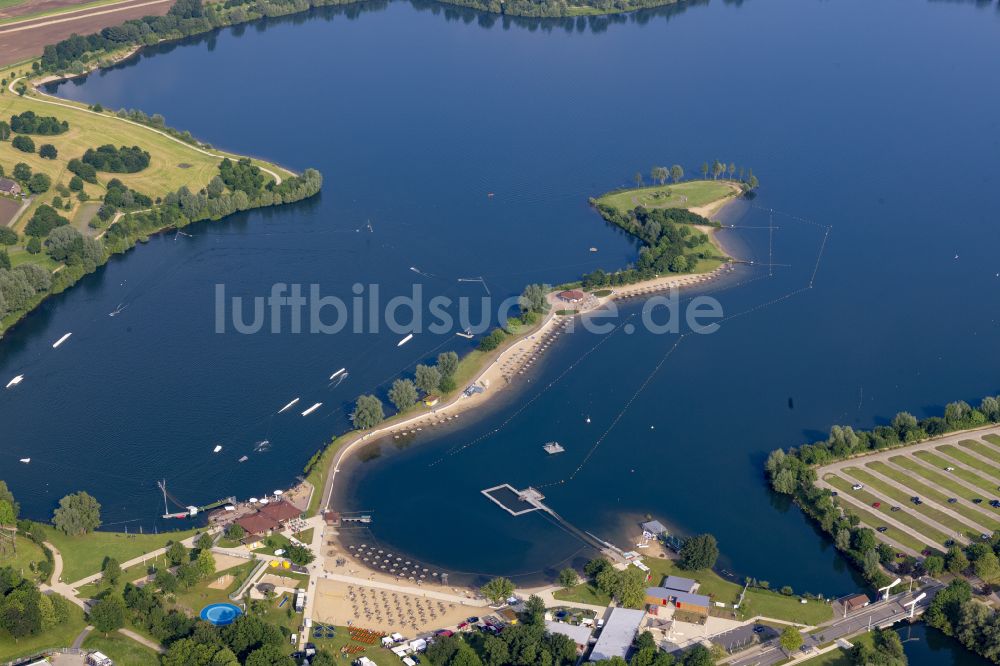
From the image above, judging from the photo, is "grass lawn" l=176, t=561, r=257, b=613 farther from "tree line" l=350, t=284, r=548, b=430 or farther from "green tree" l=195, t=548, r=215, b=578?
"tree line" l=350, t=284, r=548, b=430

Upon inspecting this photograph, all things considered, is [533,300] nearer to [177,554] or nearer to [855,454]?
[855,454]

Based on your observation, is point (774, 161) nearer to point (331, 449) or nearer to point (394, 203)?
point (394, 203)

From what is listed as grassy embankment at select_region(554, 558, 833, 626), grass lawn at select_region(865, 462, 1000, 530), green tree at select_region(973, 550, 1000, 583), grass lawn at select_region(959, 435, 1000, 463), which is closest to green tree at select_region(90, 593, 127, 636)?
grassy embankment at select_region(554, 558, 833, 626)

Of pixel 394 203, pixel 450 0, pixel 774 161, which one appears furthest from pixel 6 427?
pixel 450 0

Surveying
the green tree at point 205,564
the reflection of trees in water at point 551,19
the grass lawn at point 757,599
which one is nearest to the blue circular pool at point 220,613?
the green tree at point 205,564

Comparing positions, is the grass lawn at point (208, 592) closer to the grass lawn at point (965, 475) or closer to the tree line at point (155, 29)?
the grass lawn at point (965, 475)

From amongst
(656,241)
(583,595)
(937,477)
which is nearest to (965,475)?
(937,477)
